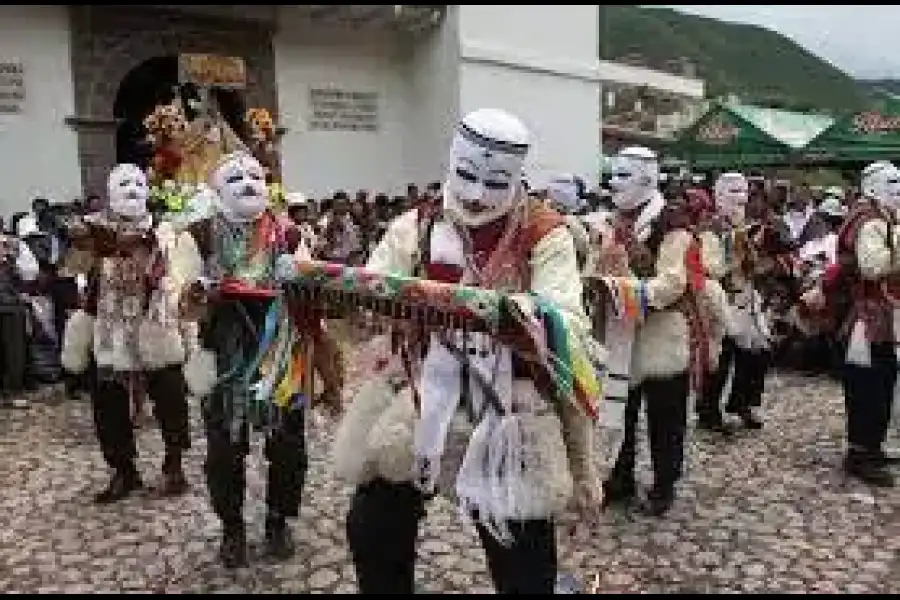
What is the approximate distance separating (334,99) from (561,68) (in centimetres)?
367

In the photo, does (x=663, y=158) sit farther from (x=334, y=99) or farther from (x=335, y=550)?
(x=335, y=550)

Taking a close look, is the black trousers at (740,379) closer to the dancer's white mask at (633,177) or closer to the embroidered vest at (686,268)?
the embroidered vest at (686,268)

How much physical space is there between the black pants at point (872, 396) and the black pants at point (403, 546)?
11.3 feet

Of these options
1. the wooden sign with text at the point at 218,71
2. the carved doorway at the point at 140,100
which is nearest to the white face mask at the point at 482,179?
the wooden sign with text at the point at 218,71

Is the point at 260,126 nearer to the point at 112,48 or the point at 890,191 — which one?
the point at 890,191

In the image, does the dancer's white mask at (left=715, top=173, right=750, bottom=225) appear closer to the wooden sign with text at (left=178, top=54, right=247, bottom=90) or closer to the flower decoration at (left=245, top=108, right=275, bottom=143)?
the flower decoration at (left=245, top=108, right=275, bottom=143)

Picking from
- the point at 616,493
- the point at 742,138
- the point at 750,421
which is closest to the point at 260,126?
the point at 750,421

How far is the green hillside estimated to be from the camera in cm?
5347

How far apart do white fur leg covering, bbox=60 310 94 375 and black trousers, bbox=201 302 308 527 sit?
51.2 inches

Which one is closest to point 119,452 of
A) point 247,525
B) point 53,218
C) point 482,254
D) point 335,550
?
point 247,525

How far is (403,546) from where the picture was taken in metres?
3.48

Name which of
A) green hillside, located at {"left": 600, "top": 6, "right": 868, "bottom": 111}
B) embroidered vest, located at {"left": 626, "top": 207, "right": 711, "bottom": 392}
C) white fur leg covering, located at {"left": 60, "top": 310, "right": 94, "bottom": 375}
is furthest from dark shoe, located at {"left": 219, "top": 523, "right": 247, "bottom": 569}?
green hillside, located at {"left": 600, "top": 6, "right": 868, "bottom": 111}

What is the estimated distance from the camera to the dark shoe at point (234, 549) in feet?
16.0

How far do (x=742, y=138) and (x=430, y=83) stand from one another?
4634 mm
